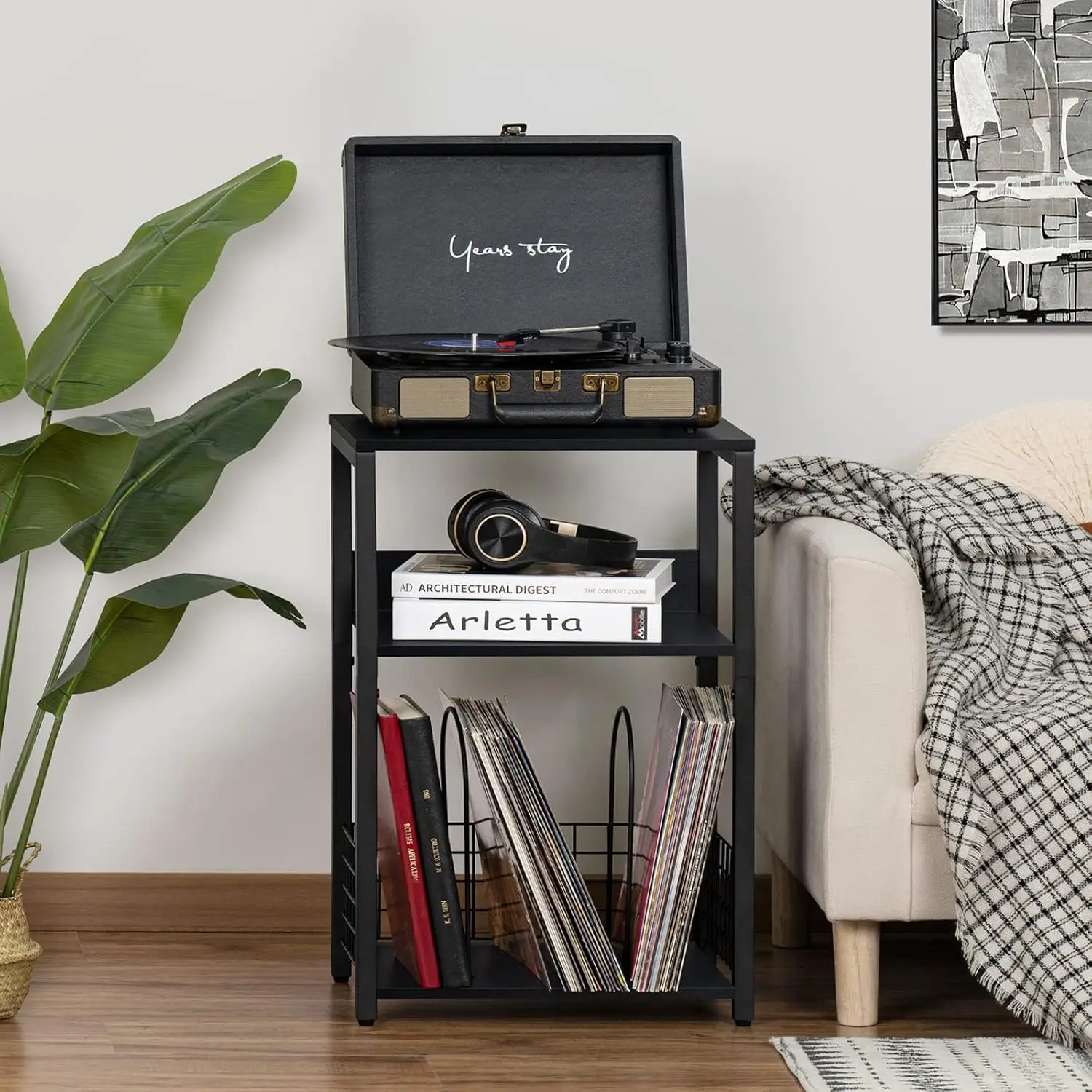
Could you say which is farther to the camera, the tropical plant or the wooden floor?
the tropical plant

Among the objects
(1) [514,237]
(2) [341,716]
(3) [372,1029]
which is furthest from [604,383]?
(3) [372,1029]

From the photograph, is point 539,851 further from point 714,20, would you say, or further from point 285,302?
point 714,20

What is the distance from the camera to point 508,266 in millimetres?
2010

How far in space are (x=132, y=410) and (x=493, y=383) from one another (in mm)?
449

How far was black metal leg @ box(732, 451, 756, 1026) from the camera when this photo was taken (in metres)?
1.75

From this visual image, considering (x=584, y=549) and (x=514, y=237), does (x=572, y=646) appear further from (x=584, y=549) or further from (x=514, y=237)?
(x=514, y=237)

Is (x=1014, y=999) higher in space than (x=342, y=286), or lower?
lower

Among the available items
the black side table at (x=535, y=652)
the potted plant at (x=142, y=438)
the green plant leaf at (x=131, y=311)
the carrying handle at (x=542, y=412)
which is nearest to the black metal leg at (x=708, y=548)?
the black side table at (x=535, y=652)

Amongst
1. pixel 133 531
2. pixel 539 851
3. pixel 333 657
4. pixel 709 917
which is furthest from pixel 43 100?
pixel 709 917

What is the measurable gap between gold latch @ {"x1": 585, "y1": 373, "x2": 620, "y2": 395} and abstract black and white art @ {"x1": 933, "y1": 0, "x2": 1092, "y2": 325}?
745 mm

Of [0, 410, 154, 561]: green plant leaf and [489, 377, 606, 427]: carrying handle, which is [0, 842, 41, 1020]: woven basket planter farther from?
[489, 377, 606, 427]: carrying handle

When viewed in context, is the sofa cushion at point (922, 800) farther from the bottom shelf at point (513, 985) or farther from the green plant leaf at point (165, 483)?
the green plant leaf at point (165, 483)

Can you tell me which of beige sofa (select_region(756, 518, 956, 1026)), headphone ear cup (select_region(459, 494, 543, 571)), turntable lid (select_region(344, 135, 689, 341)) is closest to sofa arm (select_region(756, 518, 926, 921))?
beige sofa (select_region(756, 518, 956, 1026))

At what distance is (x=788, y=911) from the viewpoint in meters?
2.13
